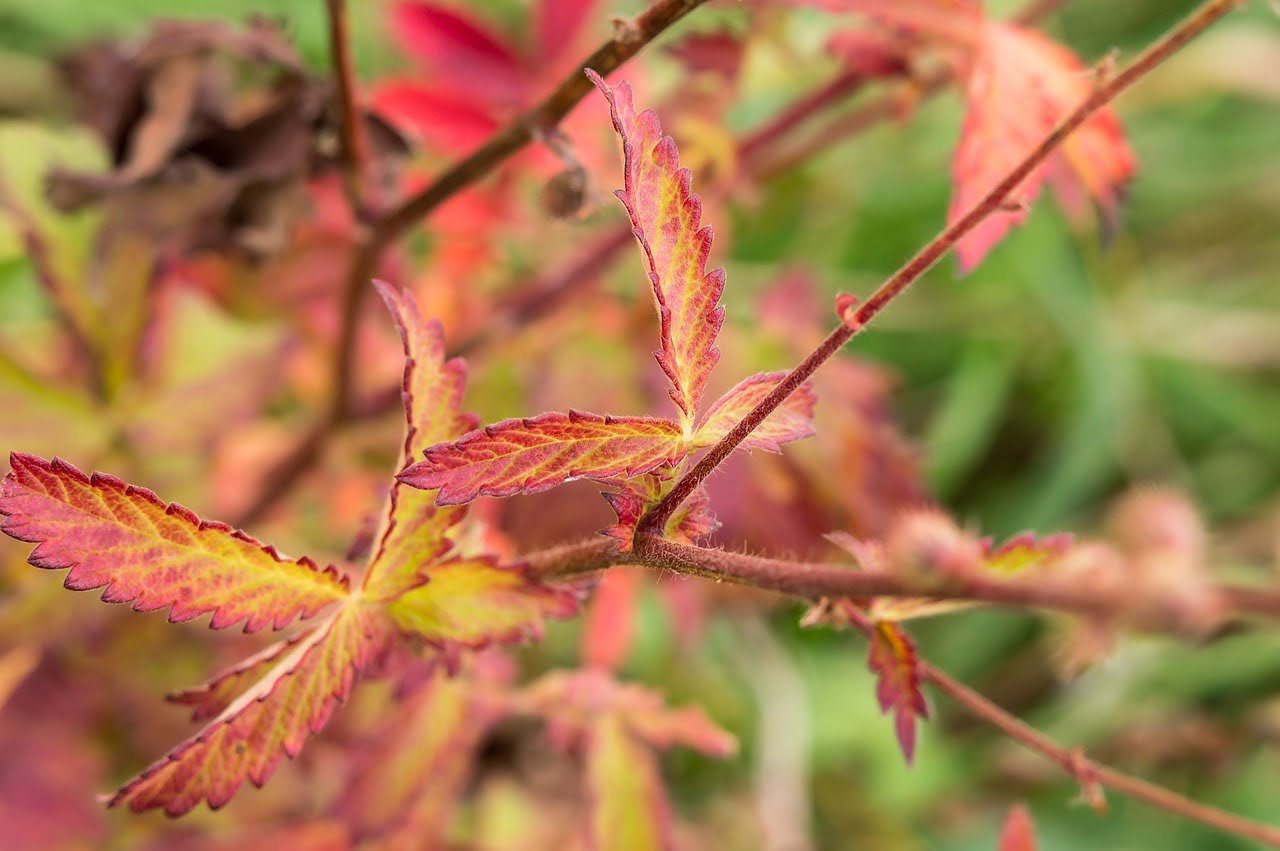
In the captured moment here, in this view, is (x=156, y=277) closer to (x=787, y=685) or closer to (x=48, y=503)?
(x=48, y=503)

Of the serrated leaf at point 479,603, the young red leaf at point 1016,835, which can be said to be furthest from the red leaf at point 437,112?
the young red leaf at point 1016,835

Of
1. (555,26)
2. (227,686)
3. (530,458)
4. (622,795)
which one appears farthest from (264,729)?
(555,26)

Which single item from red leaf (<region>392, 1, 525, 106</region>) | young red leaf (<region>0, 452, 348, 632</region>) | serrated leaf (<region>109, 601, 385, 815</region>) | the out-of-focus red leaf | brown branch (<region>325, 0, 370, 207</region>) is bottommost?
serrated leaf (<region>109, 601, 385, 815</region>)

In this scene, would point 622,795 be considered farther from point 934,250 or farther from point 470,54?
point 470,54

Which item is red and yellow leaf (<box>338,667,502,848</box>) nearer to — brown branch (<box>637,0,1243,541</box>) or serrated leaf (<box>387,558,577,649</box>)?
serrated leaf (<box>387,558,577,649</box>)

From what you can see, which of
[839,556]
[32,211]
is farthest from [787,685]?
[32,211]

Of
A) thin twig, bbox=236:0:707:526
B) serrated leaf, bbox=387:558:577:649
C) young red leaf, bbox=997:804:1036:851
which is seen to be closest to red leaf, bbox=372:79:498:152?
thin twig, bbox=236:0:707:526
